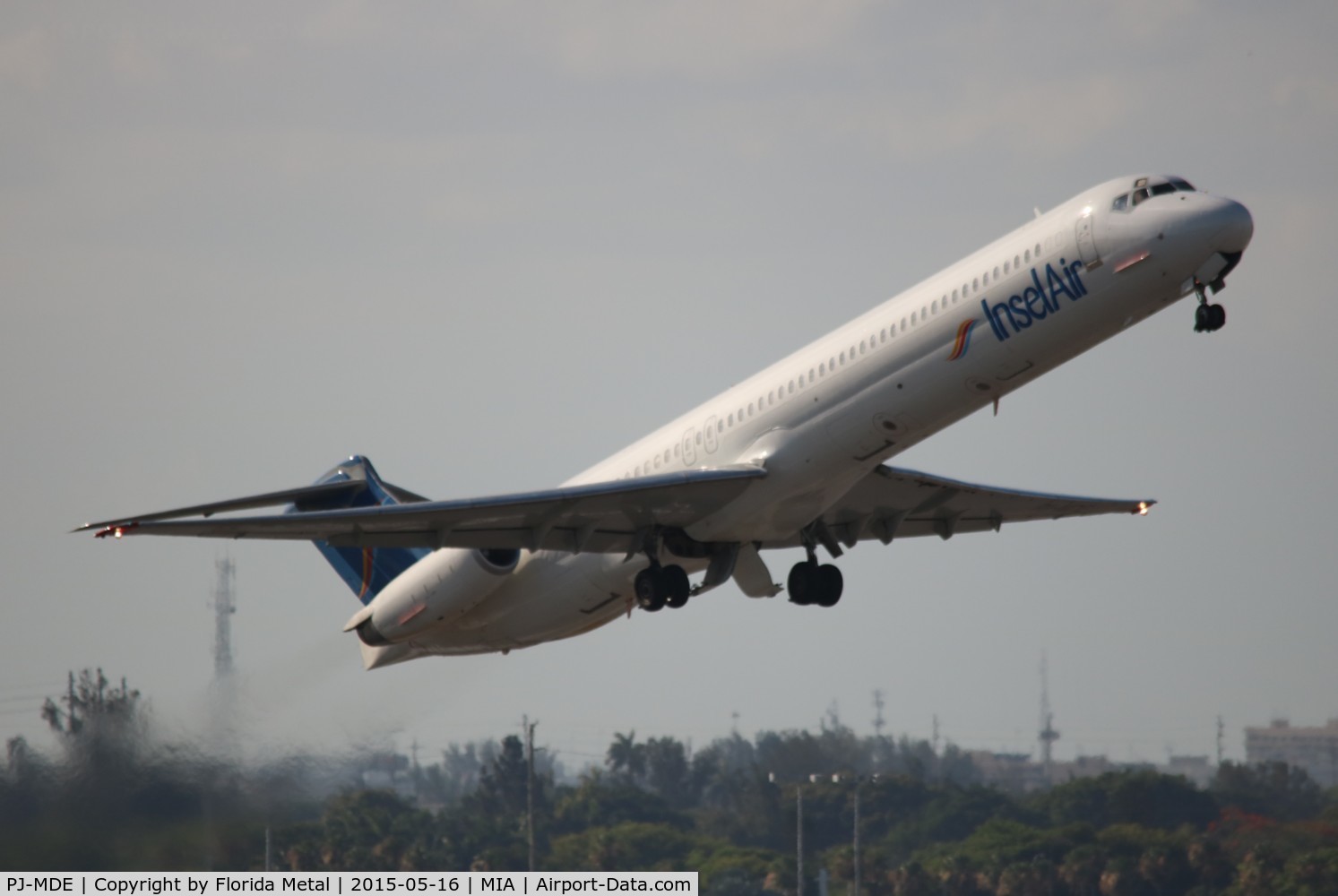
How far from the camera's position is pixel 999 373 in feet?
94.9

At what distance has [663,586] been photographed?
32.5 m

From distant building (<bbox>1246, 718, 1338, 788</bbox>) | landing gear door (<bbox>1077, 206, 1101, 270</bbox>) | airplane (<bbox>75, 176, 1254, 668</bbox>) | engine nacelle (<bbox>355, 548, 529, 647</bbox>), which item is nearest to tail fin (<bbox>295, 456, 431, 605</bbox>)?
airplane (<bbox>75, 176, 1254, 668</bbox>)

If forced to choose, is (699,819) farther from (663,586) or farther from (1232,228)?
(1232,228)

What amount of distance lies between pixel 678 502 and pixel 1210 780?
40786 mm

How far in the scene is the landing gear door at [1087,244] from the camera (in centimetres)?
2806

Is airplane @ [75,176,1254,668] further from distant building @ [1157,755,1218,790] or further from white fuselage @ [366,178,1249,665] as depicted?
distant building @ [1157,755,1218,790]

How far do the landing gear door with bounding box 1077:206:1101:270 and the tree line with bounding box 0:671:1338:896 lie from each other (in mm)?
21741

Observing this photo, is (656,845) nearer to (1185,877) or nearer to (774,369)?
(1185,877)

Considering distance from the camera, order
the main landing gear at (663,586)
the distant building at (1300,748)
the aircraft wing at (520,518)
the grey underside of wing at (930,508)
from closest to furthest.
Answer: the aircraft wing at (520,518)
the main landing gear at (663,586)
the grey underside of wing at (930,508)
the distant building at (1300,748)

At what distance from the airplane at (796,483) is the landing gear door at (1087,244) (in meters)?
0.03

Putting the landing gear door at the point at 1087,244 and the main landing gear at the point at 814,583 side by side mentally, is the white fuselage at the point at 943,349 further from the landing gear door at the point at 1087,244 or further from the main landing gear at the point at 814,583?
the main landing gear at the point at 814,583

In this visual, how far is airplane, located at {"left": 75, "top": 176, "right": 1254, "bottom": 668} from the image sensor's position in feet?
92.5

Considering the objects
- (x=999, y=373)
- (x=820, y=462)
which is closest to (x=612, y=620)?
(x=820, y=462)

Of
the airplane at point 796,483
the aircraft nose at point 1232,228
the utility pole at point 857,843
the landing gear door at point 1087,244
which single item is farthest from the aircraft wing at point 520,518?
the utility pole at point 857,843
